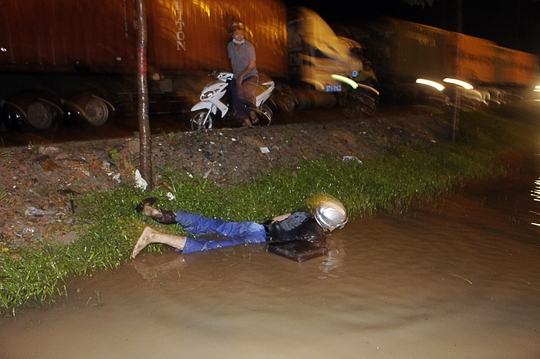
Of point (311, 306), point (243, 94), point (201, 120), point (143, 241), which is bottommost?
point (311, 306)

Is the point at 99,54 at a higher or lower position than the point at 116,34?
lower

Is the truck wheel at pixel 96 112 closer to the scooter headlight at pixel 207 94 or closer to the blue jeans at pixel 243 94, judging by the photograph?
the scooter headlight at pixel 207 94

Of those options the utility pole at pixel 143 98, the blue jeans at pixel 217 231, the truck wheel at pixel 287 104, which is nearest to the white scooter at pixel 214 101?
the utility pole at pixel 143 98

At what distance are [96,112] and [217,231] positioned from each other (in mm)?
5221

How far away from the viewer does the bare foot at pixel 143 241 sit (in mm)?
4539

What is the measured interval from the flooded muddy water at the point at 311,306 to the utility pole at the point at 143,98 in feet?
4.36

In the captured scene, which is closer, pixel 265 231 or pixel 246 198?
pixel 265 231

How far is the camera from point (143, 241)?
4555mm

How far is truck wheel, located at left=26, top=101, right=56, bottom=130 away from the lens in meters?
8.29

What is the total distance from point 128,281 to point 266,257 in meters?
1.44

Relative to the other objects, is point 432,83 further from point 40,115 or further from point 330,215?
point 330,215

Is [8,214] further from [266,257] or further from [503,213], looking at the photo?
[503,213]

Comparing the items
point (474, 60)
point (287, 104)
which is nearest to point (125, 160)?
point (287, 104)

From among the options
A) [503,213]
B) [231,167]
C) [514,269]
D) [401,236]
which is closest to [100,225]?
[231,167]
